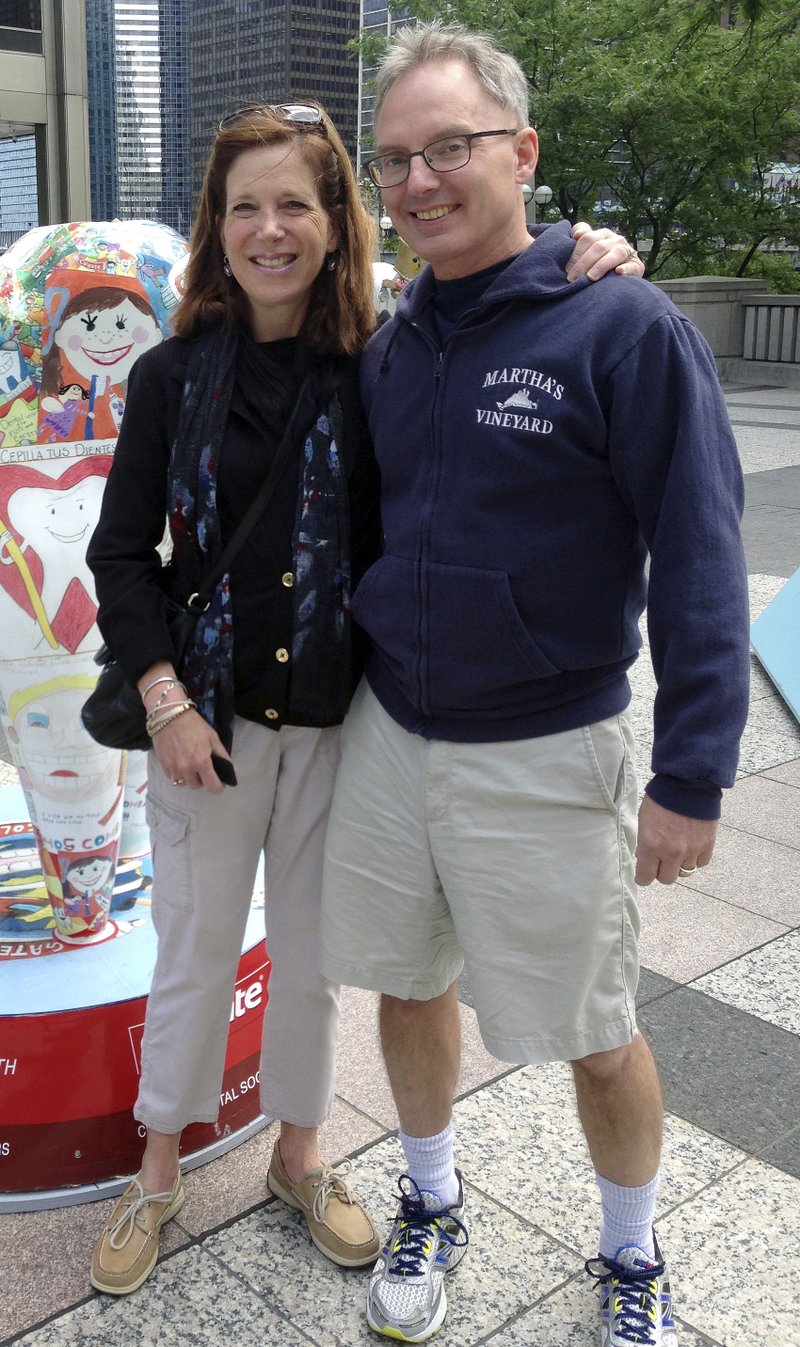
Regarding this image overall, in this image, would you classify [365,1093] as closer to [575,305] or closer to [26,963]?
[26,963]

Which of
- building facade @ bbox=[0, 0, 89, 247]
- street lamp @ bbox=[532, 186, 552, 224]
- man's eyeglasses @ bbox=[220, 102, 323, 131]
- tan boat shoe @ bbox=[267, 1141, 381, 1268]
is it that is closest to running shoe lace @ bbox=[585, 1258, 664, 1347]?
tan boat shoe @ bbox=[267, 1141, 381, 1268]

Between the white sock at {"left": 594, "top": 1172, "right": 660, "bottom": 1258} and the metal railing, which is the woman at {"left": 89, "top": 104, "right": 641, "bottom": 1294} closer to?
the white sock at {"left": 594, "top": 1172, "right": 660, "bottom": 1258}

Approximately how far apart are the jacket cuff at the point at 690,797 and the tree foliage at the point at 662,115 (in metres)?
18.0

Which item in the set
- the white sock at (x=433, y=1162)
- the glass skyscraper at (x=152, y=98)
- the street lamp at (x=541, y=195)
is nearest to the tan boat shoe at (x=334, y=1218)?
the white sock at (x=433, y=1162)

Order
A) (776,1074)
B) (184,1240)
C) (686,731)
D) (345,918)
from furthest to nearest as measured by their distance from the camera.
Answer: (776,1074)
(184,1240)
(345,918)
(686,731)

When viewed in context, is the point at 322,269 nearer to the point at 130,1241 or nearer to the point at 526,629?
the point at 526,629

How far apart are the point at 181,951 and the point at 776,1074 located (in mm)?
1348

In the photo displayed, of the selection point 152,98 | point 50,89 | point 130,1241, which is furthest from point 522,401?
point 50,89

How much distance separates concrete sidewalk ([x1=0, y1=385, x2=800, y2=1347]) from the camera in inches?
80.2

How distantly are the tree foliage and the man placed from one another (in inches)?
692

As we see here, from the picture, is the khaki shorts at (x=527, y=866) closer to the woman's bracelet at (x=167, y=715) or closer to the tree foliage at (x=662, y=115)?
the woman's bracelet at (x=167, y=715)

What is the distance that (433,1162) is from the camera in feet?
7.09

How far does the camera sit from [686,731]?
5.51ft

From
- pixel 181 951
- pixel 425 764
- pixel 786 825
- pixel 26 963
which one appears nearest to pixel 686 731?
pixel 425 764
